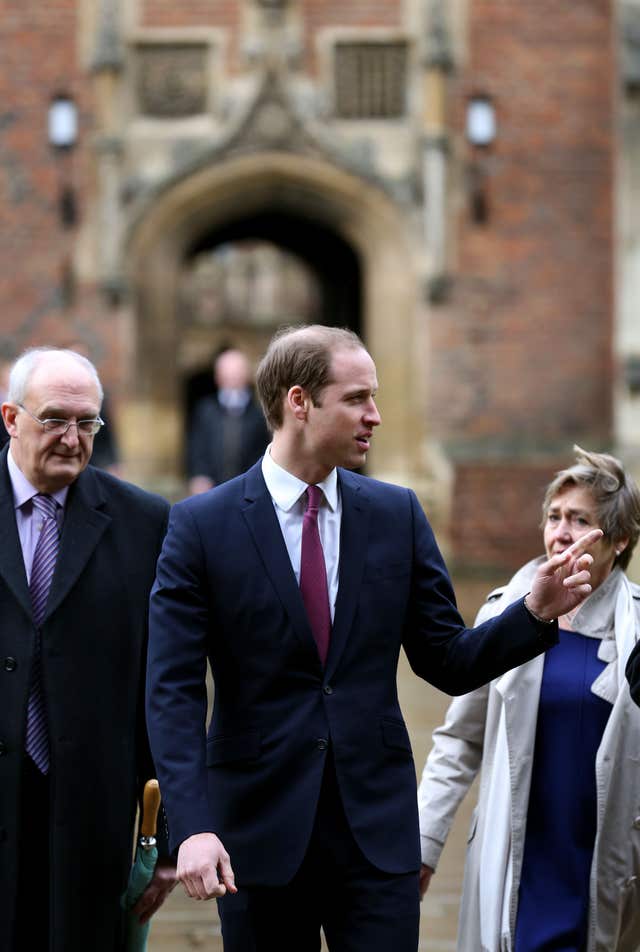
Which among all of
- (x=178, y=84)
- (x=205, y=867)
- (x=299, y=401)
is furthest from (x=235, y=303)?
(x=205, y=867)

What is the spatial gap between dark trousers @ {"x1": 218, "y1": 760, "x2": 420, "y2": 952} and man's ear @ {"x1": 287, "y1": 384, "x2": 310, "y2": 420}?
0.70 meters

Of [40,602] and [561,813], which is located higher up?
[40,602]

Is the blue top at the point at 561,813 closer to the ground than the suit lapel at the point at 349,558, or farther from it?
closer to the ground

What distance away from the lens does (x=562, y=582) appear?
3.15m

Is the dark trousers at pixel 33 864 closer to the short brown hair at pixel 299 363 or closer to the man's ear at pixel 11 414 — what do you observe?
the man's ear at pixel 11 414

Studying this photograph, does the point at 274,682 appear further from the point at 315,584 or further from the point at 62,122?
the point at 62,122

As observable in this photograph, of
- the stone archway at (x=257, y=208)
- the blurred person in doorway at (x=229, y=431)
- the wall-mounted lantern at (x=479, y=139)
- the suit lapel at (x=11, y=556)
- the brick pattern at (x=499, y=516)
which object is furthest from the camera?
the stone archway at (x=257, y=208)

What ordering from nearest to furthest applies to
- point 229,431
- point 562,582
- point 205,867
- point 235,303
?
point 205,867, point 562,582, point 229,431, point 235,303

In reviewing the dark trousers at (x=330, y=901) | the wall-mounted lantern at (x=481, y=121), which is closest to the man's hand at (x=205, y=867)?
the dark trousers at (x=330, y=901)

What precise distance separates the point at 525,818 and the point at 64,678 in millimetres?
1015

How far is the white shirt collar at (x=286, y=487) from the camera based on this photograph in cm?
333

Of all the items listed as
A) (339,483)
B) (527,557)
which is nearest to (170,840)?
(339,483)

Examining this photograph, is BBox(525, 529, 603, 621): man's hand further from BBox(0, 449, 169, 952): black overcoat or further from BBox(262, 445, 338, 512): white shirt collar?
BBox(0, 449, 169, 952): black overcoat

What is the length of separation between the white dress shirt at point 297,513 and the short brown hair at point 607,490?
566mm
